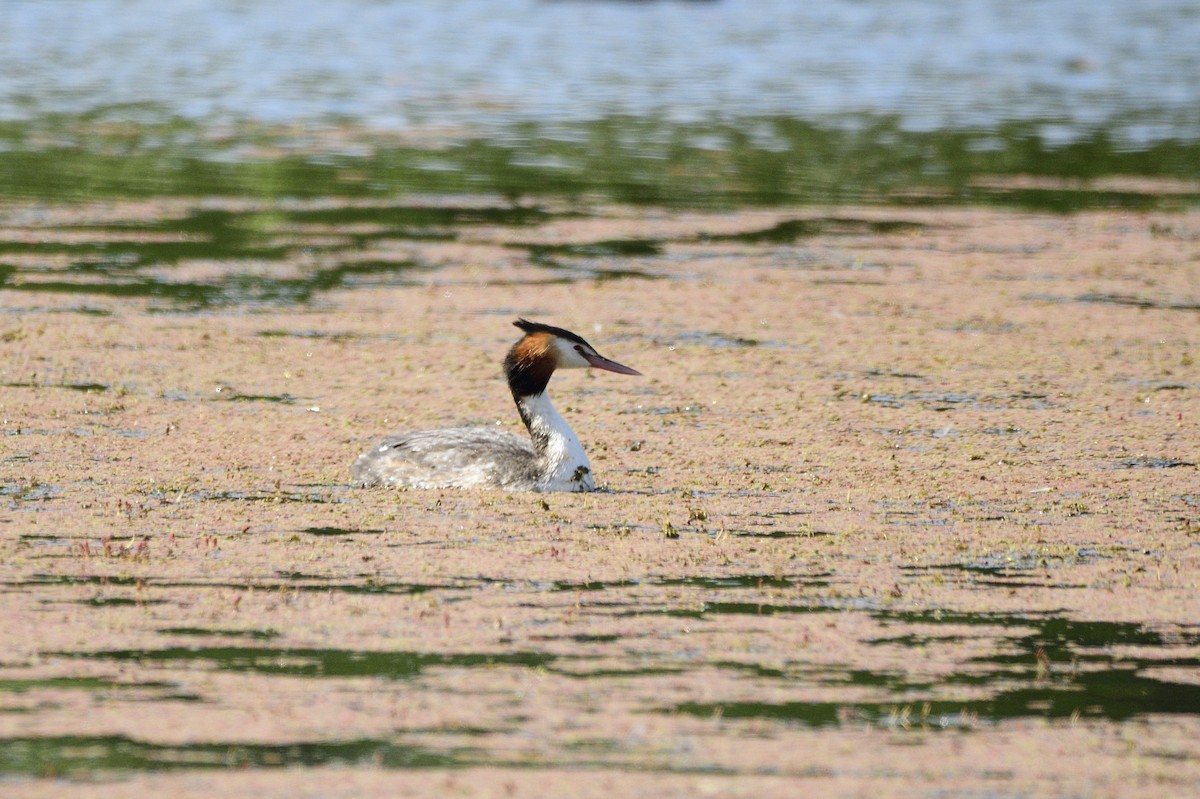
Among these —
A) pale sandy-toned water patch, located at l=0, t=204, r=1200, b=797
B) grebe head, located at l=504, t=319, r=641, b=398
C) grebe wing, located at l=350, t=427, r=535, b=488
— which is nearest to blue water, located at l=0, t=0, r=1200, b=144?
pale sandy-toned water patch, located at l=0, t=204, r=1200, b=797

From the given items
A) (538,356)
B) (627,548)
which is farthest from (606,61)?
(627,548)

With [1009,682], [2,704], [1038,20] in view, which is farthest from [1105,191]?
[1038,20]

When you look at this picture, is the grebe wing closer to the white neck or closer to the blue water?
the white neck

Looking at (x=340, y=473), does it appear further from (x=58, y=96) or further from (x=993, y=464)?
(x=58, y=96)

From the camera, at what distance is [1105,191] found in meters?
17.8

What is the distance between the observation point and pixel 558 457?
8.08m

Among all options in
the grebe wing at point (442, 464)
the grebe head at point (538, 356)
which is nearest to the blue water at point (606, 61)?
the grebe head at point (538, 356)

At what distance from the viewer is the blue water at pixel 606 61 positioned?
24.1m

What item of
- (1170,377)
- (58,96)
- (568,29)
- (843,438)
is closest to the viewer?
(843,438)

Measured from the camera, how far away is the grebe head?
840cm

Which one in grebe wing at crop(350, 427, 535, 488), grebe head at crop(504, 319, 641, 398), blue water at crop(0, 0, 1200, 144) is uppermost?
grebe head at crop(504, 319, 641, 398)

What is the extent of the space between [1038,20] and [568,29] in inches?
395

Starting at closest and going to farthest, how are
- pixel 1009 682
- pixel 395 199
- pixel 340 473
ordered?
pixel 1009 682 → pixel 340 473 → pixel 395 199

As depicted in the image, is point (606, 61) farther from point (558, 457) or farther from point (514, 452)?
point (558, 457)
